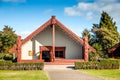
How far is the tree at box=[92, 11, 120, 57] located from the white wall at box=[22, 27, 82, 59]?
19.7 m

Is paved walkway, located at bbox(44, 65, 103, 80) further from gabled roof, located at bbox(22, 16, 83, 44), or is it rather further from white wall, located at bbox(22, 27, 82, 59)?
white wall, located at bbox(22, 27, 82, 59)

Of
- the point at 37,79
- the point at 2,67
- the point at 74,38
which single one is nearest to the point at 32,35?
the point at 74,38

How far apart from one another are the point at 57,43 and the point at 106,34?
80.0 feet

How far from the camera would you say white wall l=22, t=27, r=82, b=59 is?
4081 cm

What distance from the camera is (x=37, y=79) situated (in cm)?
1845

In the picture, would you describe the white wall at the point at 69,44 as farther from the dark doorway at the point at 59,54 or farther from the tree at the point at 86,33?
the tree at the point at 86,33

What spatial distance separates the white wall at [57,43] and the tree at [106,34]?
1966 cm

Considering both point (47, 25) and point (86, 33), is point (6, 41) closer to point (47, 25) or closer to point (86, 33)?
point (86, 33)

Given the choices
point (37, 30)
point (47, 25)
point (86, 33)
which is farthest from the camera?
point (86, 33)

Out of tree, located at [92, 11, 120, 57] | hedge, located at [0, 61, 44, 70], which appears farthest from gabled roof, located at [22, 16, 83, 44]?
tree, located at [92, 11, 120, 57]

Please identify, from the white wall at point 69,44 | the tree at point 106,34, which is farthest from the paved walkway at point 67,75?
the tree at point 106,34

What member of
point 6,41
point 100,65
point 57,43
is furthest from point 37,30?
point 6,41

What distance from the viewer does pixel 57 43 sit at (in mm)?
41188

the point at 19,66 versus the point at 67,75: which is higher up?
the point at 19,66
